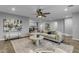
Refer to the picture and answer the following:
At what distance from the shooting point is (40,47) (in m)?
1.64

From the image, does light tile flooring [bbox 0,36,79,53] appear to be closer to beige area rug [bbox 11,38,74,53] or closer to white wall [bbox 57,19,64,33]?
beige area rug [bbox 11,38,74,53]

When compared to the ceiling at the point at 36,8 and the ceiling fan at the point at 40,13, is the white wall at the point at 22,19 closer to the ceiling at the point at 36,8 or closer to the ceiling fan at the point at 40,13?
the ceiling at the point at 36,8

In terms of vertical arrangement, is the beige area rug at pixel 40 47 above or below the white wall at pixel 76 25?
below

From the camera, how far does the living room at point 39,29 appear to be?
160 cm

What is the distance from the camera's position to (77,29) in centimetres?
162

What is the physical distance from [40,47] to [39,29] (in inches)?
13.8

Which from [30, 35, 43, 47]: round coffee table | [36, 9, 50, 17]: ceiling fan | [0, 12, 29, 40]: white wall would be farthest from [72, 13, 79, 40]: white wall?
[0, 12, 29, 40]: white wall

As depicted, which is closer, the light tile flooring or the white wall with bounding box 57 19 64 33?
the light tile flooring

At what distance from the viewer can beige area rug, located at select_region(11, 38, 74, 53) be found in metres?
1.61

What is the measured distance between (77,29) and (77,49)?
377mm

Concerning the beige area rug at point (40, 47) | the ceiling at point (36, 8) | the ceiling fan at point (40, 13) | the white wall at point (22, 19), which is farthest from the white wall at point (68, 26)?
the white wall at point (22, 19)

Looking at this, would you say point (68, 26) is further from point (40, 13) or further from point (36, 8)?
point (36, 8)

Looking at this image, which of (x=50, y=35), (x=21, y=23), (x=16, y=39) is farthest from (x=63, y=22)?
(x=16, y=39)

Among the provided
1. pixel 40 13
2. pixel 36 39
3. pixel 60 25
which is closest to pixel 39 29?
pixel 36 39
